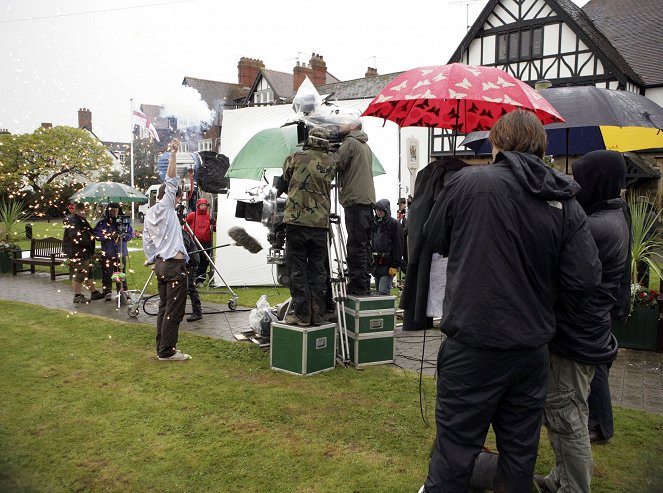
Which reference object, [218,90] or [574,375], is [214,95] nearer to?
[218,90]

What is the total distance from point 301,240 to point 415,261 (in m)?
2.60

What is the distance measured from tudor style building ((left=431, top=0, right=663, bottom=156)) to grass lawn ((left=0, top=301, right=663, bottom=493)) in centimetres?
1567

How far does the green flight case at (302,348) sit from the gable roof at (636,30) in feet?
58.7

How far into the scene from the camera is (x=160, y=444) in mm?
4066

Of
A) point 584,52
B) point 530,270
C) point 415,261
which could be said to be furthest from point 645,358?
point 584,52

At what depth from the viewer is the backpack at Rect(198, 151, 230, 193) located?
9780mm

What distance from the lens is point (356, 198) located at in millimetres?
6156

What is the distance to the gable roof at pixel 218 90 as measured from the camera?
85.6 ft

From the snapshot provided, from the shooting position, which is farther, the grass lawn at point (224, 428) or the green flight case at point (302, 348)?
the green flight case at point (302, 348)

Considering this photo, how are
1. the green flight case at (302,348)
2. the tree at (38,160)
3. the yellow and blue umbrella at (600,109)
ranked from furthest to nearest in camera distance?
the tree at (38,160)
the green flight case at (302,348)
the yellow and blue umbrella at (600,109)

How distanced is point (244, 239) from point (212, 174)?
7.44 ft

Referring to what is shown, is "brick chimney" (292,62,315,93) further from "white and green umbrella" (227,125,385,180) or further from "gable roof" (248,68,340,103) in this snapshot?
"white and green umbrella" (227,125,385,180)

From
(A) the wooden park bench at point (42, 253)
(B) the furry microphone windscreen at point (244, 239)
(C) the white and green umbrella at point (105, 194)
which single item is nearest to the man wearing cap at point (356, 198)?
(C) the white and green umbrella at point (105, 194)

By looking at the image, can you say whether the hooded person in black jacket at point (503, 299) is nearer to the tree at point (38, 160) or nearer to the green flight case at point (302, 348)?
the green flight case at point (302, 348)
